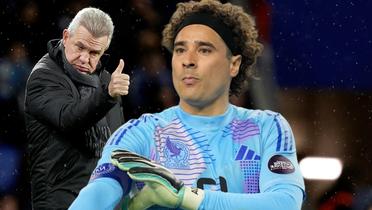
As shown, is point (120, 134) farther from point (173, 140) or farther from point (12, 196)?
point (12, 196)

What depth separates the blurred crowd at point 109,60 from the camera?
5.44 metres

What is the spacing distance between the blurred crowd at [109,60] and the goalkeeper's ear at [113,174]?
7.40 feet

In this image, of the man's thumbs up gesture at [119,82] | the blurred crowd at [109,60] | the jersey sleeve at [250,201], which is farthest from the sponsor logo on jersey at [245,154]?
the blurred crowd at [109,60]

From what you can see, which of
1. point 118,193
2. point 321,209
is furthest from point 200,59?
point 321,209

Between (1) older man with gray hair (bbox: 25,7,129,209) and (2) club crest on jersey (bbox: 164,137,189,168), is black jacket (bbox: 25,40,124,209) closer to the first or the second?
(1) older man with gray hair (bbox: 25,7,129,209)

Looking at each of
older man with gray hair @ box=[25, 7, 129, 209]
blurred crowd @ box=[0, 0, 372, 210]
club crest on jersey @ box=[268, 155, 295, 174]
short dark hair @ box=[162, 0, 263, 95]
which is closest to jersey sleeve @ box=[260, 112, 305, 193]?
club crest on jersey @ box=[268, 155, 295, 174]

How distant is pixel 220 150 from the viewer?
3.15m

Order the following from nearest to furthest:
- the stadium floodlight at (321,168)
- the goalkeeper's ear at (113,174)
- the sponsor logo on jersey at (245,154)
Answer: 1. the goalkeeper's ear at (113,174)
2. the sponsor logo on jersey at (245,154)
3. the stadium floodlight at (321,168)

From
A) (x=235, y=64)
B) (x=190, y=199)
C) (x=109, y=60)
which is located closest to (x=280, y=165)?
(x=190, y=199)

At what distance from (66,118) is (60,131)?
0.30ft

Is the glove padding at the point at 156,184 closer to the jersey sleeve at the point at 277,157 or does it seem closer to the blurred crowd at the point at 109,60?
the jersey sleeve at the point at 277,157

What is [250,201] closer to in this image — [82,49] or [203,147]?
[203,147]

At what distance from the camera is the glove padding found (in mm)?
2865

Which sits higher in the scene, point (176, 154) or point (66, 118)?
point (176, 154)
